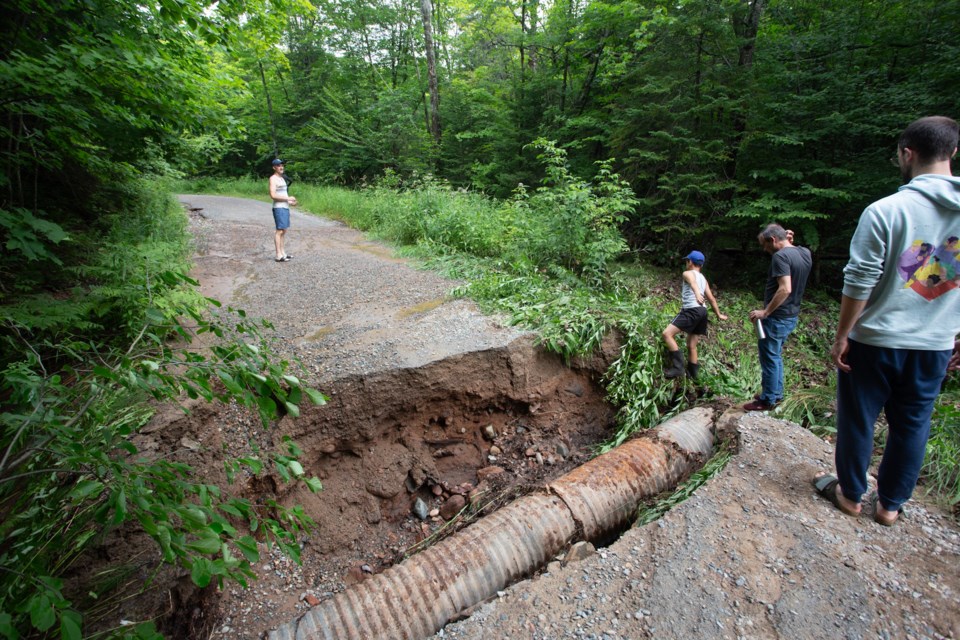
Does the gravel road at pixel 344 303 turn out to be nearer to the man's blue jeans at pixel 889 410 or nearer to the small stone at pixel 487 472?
Result: the small stone at pixel 487 472

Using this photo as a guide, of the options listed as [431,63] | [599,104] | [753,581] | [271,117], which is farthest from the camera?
[271,117]

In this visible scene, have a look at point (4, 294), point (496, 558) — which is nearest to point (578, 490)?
point (496, 558)

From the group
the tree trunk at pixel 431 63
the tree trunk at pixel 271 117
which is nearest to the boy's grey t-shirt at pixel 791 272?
the tree trunk at pixel 431 63

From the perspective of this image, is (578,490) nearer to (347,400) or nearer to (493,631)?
(493,631)

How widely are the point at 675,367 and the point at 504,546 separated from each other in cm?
288

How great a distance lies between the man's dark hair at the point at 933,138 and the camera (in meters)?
2.17

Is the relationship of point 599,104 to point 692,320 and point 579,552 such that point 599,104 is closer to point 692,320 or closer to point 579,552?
point 692,320

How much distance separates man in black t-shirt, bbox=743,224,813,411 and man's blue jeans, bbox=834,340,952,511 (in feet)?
5.02

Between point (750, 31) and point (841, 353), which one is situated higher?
point (750, 31)

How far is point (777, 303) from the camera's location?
3.89m

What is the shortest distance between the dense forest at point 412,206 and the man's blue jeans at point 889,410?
3.08 feet

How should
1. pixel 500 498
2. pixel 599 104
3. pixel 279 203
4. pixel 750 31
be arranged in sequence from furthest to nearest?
pixel 599 104 < pixel 750 31 < pixel 279 203 < pixel 500 498

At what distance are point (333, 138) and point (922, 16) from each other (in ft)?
49.6

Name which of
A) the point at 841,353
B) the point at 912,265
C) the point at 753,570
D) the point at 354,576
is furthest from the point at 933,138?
the point at 354,576
